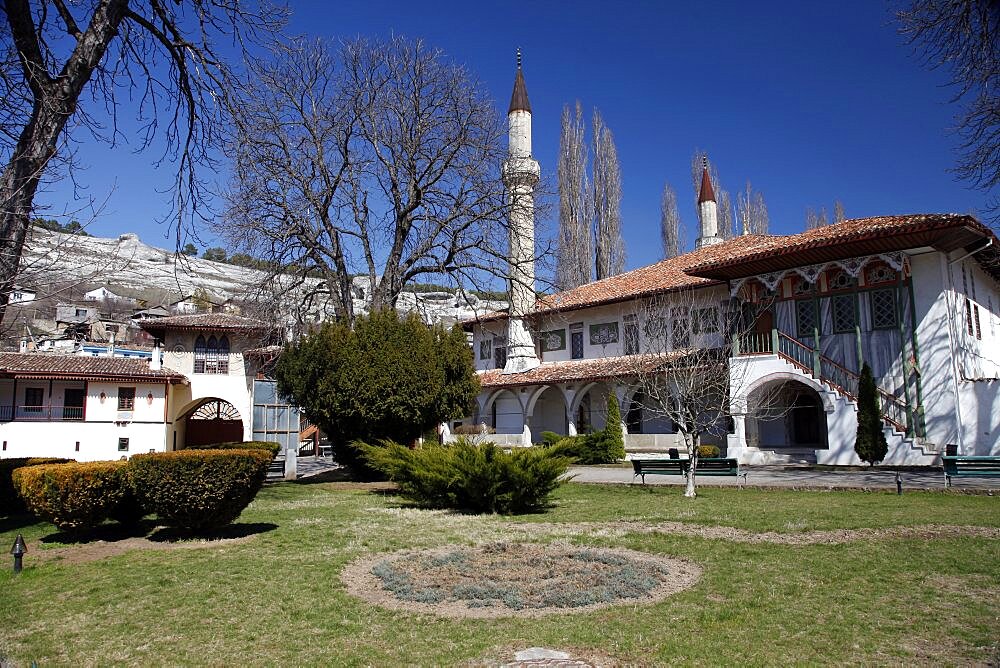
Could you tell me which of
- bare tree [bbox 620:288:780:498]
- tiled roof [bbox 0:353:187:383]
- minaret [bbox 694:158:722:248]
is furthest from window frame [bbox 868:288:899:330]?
tiled roof [bbox 0:353:187:383]

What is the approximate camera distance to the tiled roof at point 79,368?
1093 inches

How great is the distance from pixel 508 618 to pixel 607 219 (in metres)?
37.3

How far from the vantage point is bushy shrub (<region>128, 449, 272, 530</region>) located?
26.2 feet

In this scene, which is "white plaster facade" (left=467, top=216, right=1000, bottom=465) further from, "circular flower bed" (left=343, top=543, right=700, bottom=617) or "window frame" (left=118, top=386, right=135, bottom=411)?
"window frame" (left=118, top=386, right=135, bottom=411)

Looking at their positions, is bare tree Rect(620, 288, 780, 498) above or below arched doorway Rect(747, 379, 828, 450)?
above

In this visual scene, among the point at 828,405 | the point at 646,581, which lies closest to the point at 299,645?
the point at 646,581

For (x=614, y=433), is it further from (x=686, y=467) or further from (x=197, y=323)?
(x=197, y=323)

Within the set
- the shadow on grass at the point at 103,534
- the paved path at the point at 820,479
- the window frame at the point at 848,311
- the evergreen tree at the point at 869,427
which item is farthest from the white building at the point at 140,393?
the evergreen tree at the point at 869,427

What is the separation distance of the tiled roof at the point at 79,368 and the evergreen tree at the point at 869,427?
26139 millimetres

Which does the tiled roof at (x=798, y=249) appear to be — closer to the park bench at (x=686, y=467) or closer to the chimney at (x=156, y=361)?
the park bench at (x=686, y=467)

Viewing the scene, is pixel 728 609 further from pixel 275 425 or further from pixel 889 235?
pixel 275 425

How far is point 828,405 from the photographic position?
19.4 meters

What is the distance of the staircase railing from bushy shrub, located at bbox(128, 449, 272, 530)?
1644cm

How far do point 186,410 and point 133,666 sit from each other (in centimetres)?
3064
